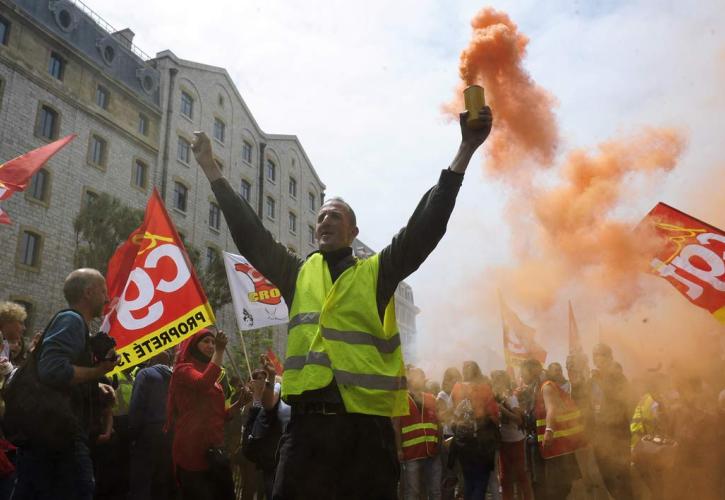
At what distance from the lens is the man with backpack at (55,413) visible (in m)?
3.62

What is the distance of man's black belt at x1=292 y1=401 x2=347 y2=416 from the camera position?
254cm

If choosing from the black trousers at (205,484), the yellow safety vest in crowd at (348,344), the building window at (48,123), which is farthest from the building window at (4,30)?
the yellow safety vest in crowd at (348,344)

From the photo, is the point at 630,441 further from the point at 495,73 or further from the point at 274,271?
the point at 274,271

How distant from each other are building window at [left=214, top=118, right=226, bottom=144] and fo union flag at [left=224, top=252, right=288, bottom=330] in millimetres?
26400

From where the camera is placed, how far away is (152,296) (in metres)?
7.57

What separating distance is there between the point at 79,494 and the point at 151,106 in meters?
30.4

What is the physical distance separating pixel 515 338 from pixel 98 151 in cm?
2194

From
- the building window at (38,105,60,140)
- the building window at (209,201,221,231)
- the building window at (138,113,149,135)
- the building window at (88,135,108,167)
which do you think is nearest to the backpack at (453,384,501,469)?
the building window at (38,105,60,140)

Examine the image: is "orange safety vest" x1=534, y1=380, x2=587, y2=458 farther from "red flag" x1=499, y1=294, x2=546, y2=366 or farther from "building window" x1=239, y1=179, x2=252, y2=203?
"building window" x1=239, y1=179, x2=252, y2=203

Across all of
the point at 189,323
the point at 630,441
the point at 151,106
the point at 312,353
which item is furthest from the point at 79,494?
the point at 151,106

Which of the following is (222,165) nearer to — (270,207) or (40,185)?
(270,207)

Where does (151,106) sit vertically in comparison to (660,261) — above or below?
above

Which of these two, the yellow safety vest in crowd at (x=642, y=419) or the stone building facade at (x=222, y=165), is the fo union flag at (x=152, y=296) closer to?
the yellow safety vest in crowd at (x=642, y=419)

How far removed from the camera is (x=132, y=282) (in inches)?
306
